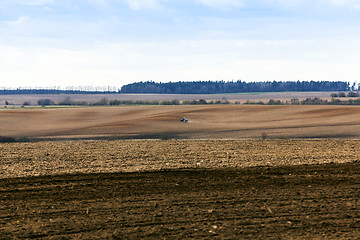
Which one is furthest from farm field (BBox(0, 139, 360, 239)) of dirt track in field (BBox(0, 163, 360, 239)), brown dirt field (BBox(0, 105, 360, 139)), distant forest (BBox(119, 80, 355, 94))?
distant forest (BBox(119, 80, 355, 94))

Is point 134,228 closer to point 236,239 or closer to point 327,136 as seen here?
point 236,239

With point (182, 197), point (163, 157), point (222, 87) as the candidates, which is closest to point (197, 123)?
point (163, 157)

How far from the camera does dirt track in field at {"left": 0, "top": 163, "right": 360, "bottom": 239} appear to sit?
8453 mm

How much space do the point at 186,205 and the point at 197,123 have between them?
32.0 m

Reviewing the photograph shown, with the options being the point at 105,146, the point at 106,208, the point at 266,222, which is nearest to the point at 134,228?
the point at 106,208

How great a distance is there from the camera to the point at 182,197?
10859 millimetres

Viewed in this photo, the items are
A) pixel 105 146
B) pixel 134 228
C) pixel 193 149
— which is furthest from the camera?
pixel 105 146

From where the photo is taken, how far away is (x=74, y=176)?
541 inches

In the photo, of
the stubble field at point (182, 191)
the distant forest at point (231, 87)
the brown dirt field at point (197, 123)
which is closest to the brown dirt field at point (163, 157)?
the stubble field at point (182, 191)

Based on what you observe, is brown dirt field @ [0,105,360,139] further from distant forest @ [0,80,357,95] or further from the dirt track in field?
distant forest @ [0,80,357,95]

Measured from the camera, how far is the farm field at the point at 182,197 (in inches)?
337

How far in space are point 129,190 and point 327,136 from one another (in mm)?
21937

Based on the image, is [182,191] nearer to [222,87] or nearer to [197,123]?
[197,123]

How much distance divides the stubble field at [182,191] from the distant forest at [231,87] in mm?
157876
